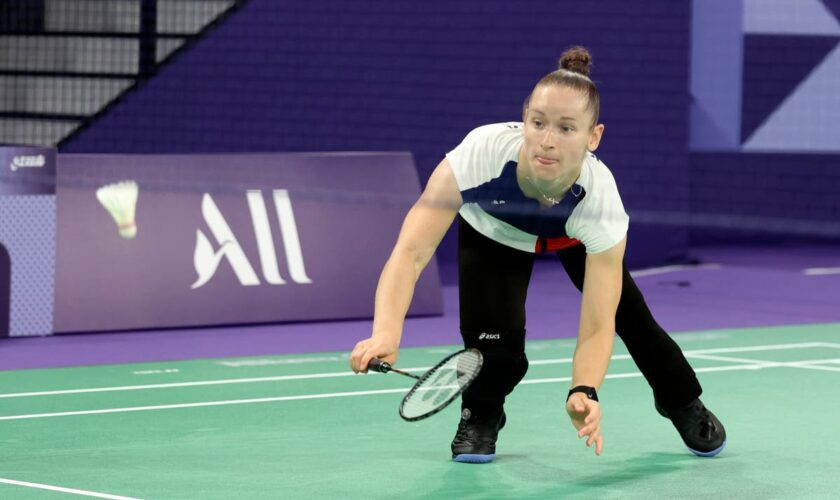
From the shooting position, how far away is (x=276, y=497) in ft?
→ 17.6

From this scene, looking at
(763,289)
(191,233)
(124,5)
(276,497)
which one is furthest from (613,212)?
(124,5)

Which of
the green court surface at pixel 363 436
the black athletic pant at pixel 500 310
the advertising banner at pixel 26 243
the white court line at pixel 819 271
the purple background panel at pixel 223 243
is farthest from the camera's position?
the white court line at pixel 819 271

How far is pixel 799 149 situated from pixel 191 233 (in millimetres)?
6664

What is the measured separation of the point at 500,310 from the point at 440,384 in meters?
0.98

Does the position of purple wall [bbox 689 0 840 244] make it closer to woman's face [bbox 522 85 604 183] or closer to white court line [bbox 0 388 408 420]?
white court line [bbox 0 388 408 420]

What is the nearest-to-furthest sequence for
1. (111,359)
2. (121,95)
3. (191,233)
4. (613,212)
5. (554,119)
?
(554,119) → (613,212) → (111,359) → (191,233) → (121,95)

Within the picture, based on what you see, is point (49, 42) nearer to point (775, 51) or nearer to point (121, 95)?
point (121, 95)

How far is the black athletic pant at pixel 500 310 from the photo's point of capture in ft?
19.2

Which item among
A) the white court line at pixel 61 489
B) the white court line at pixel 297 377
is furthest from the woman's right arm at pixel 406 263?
the white court line at pixel 297 377

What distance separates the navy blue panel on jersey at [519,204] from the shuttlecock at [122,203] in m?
4.69

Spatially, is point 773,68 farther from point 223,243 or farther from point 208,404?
point 208,404

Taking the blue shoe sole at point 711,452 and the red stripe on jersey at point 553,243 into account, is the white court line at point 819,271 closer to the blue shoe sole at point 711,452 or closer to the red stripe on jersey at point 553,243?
the blue shoe sole at point 711,452

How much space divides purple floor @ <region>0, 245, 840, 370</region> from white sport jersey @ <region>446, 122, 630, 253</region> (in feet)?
12.8

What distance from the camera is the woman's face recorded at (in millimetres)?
5070
